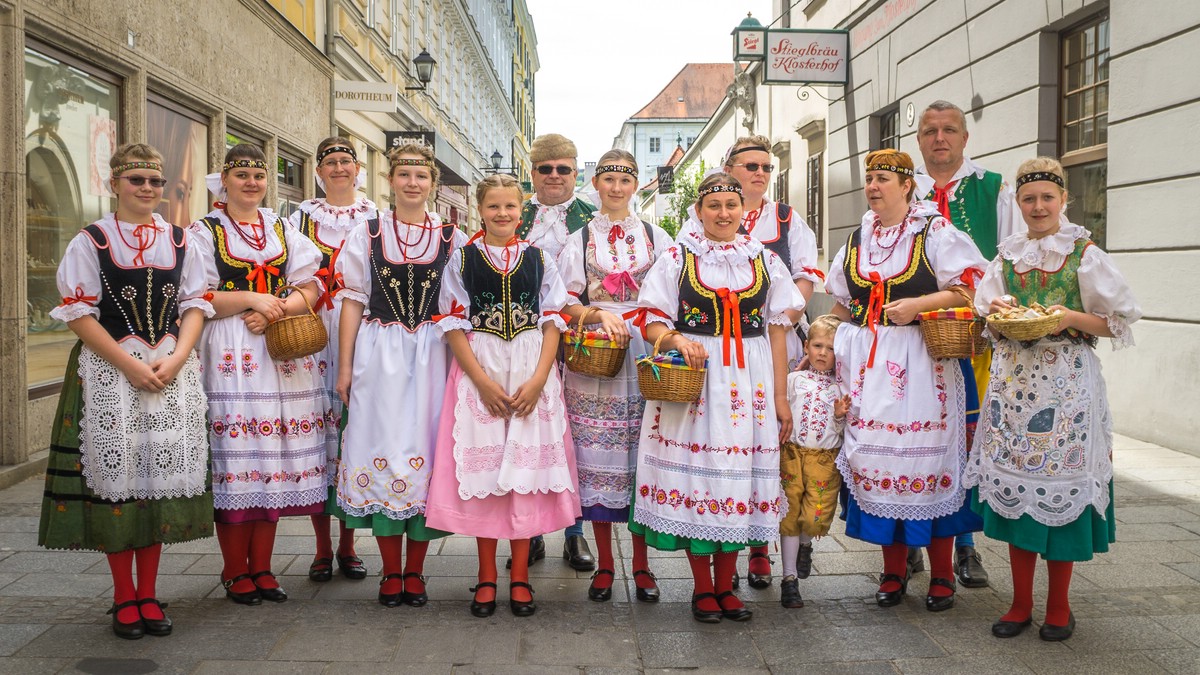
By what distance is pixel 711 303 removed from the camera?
416cm

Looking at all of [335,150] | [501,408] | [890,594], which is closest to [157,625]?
[501,408]

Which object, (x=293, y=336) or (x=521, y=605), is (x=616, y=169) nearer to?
(x=293, y=336)

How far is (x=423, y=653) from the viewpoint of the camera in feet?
12.3

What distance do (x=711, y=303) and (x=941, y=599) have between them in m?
1.66

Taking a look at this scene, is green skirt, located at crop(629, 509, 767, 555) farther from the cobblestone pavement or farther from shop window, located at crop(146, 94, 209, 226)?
shop window, located at crop(146, 94, 209, 226)

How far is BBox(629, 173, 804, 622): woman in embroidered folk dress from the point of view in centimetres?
404

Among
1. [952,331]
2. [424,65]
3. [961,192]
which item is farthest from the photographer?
[424,65]

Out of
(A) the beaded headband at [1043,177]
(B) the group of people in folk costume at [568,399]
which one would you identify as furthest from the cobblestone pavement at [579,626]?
(A) the beaded headband at [1043,177]

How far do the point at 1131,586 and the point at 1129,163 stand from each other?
4724mm

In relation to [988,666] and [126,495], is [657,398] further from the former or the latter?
[126,495]

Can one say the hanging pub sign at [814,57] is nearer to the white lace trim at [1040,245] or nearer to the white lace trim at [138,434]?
the white lace trim at [1040,245]

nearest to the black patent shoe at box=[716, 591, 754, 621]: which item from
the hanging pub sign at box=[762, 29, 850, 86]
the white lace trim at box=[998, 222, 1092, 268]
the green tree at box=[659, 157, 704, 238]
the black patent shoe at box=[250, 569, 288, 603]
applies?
the white lace trim at box=[998, 222, 1092, 268]

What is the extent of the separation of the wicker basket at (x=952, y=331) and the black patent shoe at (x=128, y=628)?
345cm

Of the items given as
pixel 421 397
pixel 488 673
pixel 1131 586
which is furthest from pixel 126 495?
pixel 1131 586
